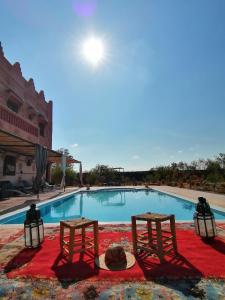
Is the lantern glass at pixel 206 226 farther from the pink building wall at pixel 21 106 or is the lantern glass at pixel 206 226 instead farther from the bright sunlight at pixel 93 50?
the pink building wall at pixel 21 106

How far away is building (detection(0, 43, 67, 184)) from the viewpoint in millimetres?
14633

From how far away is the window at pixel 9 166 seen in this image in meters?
15.5

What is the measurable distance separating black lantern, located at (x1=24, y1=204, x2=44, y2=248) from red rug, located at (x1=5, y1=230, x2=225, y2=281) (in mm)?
144

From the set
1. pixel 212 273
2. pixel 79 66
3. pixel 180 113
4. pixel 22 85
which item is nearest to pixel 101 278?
pixel 212 273

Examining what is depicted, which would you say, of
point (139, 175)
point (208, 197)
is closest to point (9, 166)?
point (208, 197)

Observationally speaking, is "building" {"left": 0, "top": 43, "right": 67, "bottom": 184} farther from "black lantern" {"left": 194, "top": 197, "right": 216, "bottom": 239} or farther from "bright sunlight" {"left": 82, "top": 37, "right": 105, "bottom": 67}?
"black lantern" {"left": 194, "top": 197, "right": 216, "bottom": 239}

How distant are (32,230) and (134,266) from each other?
6.83ft

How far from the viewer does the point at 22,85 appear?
64.2 feet

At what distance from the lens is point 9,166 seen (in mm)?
16125

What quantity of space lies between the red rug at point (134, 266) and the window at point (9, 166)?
1295 centimetres

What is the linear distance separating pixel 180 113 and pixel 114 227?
41.7 feet

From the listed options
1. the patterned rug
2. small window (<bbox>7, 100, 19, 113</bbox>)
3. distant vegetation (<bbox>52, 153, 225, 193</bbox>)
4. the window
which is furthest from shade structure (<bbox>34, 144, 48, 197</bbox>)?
distant vegetation (<bbox>52, 153, 225, 193</bbox>)

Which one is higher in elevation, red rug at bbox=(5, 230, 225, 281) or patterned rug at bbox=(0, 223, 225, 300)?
red rug at bbox=(5, 230, 225, 281)

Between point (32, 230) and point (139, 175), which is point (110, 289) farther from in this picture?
point (139, 175)
